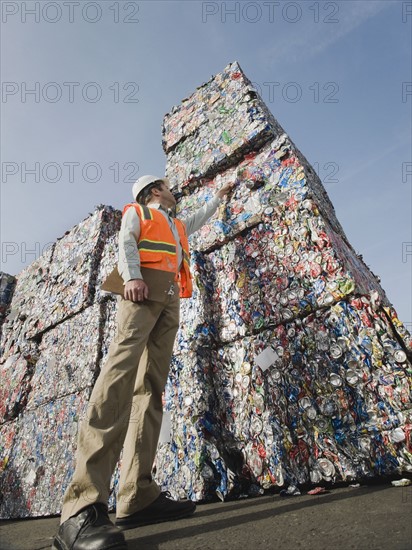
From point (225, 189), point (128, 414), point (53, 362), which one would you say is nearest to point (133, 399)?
point (128, 414)

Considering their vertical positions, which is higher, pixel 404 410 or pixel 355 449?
pixel 404 410

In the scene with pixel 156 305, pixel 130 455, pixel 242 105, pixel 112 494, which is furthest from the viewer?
pixel 242 105

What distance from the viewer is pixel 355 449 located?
1.64 meters

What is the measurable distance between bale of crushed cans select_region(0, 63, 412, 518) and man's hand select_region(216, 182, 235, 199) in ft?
0.25

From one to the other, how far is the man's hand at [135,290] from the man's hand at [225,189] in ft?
4.27

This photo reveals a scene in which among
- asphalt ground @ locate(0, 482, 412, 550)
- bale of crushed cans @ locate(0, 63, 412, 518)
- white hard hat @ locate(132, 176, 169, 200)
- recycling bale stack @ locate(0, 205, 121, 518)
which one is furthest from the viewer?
recycling bale stack @ locate(0, 205, 121, 518)

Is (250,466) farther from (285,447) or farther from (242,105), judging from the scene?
(242,105)

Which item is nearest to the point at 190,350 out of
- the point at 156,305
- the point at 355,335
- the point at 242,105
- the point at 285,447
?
the point at 156,305

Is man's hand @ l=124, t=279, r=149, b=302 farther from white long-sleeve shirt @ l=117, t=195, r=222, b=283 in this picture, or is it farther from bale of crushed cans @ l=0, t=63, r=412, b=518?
bale of crushed cans @ l=0, t=63, r=412, b=518

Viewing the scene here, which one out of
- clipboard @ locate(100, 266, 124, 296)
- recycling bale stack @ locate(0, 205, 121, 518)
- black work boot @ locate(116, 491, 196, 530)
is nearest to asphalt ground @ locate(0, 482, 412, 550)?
black work boot @ locate(116, 491, 196, 530)

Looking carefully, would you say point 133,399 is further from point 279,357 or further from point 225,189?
point 225,189

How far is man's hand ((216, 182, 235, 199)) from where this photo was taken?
2728 mm

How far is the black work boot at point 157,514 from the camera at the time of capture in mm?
1452

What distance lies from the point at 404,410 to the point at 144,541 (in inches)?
45.4
